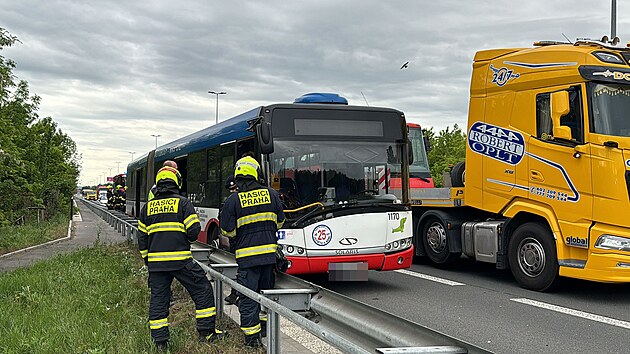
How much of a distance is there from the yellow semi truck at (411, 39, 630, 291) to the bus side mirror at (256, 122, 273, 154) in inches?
148

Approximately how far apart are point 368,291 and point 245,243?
164 inches

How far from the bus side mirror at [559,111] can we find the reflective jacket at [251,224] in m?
4.53

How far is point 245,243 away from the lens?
20.7 feet

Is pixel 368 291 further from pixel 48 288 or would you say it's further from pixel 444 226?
pixel 48 288

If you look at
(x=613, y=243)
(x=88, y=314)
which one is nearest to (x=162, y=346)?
(x=88, y=314)

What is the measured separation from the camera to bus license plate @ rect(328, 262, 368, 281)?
906 cm

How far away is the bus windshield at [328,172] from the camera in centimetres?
923

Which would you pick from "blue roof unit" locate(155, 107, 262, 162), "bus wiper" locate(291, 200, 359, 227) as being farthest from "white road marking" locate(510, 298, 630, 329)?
"blue roof unit" locate(155, 107, 262, 162)

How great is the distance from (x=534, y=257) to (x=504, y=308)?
139 centimetres

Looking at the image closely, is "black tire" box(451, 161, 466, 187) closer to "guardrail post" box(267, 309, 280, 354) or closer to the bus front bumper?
the bus front bumper

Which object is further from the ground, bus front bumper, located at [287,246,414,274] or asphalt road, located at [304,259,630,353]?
bus front bumper, located at [287,246,414,274]

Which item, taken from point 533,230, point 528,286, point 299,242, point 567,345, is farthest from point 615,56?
point 299,242

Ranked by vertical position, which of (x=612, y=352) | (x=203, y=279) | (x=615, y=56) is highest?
(x=615, y=56)

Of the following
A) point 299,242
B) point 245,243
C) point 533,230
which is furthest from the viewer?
point 533,230
